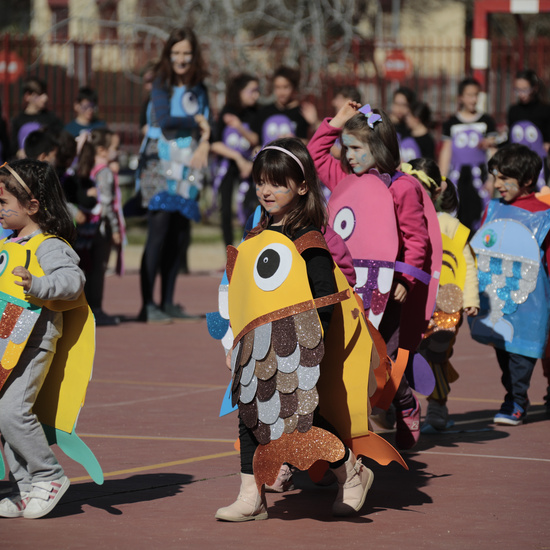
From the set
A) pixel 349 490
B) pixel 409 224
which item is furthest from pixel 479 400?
pixel 349 490

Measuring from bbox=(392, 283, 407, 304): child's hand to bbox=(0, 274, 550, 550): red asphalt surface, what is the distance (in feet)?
2.72

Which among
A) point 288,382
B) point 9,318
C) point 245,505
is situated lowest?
point 245,505

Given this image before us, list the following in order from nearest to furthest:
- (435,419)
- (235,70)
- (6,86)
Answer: (435,419), (6,86), (235,70)

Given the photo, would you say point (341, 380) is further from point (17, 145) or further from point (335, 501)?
point (17, 145)

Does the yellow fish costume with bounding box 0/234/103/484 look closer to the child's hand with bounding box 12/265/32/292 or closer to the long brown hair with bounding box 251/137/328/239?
the child's hand with bounding box 12/265/32/292

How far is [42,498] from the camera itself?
502 cm

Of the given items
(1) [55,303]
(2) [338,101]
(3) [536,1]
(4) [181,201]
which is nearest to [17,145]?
(4) [181,201]

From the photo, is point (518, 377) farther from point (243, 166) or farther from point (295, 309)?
point (243, 166)

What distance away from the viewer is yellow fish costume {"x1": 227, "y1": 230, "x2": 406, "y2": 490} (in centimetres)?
487

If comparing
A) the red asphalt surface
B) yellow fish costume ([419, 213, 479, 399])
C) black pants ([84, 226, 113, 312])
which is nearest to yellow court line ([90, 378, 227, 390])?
the red asphalt surface

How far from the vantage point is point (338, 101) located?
36.5 feet

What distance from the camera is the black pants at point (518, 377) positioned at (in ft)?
24.1

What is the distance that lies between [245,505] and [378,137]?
2.14m

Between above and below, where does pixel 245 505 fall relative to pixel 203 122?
below
